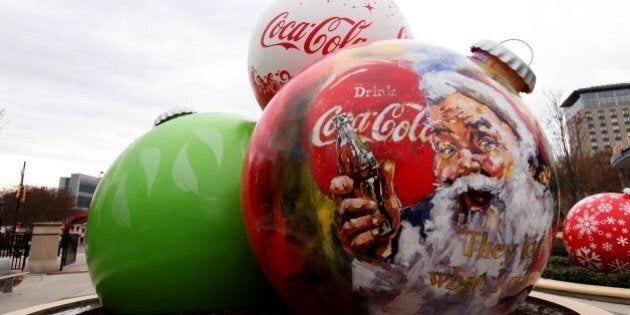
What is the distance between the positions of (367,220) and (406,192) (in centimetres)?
29

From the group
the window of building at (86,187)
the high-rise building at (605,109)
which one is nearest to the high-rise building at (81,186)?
the window of building at (86,187)

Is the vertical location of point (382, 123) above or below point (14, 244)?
above

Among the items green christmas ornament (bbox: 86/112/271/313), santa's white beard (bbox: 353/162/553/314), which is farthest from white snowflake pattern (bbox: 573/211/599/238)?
green christmas ornament (bbox: 86/112/271/313)

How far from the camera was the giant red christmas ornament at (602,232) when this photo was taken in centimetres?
921

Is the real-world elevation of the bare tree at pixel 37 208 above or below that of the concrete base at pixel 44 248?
above

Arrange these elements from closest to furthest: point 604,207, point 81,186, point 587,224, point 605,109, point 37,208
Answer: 1. point 604,207
2. point 587,224
3. point 37,208
4. point 605,109
5. point 81,186

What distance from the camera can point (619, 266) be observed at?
950 cm

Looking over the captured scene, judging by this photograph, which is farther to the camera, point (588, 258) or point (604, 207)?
point (588, 258)

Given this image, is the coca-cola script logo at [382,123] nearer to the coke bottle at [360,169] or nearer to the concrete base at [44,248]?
the coke bottle at [360,169]

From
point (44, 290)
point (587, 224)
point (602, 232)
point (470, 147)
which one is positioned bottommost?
point (44, 290)

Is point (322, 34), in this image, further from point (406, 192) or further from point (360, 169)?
point (406, 192)

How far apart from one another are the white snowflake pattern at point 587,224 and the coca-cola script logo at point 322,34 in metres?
7.39

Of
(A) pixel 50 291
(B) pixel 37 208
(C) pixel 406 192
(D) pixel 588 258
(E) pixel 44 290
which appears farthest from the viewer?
(B) pixel 37 208

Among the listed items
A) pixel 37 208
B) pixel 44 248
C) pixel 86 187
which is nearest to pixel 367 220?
pixel 44 248
